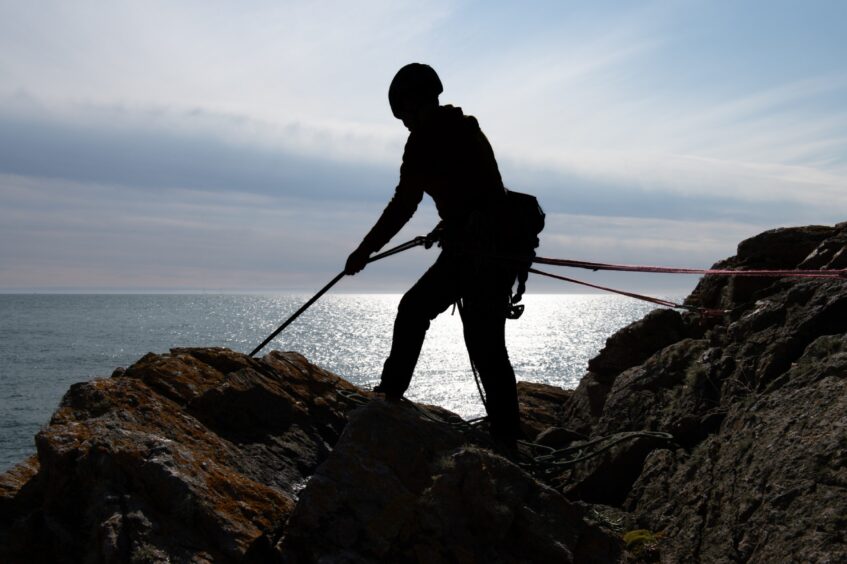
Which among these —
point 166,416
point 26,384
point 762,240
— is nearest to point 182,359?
point 166,416

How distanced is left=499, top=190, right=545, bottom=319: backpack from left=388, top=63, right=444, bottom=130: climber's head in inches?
43.9

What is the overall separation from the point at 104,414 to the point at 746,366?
593 cm

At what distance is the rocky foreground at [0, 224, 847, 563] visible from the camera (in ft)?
16.8

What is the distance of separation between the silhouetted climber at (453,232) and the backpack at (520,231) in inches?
4.1

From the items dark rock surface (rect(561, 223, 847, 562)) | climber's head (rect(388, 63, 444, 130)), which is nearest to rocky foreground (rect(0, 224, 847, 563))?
dark rock surface (rect(561, 223, 847, 562))

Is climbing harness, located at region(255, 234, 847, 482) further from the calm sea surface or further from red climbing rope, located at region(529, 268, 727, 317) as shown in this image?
the calm sea surface

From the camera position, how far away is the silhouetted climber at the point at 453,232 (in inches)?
266

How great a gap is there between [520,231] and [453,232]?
0.64m

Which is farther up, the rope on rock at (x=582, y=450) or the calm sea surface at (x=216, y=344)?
the rope on rock at (x=582, y=450)

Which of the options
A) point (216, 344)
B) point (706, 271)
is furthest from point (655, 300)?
point (216, 344)

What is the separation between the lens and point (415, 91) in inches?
265

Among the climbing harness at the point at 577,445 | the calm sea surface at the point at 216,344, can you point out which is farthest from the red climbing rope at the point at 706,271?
the calm sea surface at the point at 216,344

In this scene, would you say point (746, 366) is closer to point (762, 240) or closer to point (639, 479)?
point (639, 479)

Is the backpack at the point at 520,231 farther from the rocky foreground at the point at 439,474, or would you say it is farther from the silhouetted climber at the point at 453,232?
the rocky foreground at the point at 439,474
